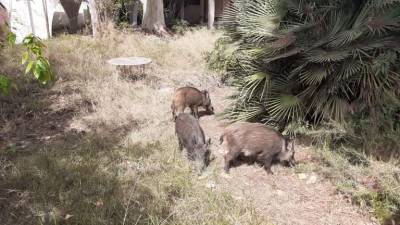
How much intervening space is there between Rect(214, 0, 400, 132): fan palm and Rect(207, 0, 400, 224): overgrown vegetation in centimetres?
1

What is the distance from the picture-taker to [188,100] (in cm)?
615

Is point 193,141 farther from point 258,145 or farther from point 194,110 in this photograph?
point 194,110

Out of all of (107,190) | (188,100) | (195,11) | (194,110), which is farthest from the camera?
(195,11)

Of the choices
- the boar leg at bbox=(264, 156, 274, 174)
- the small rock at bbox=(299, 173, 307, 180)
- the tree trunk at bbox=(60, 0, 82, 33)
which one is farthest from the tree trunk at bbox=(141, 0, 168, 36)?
the small rock at bbox=(299, 173, 307, 180)

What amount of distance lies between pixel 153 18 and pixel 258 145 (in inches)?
354

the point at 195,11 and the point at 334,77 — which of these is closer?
the point at 334,77

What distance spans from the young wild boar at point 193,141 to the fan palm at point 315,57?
44.0 inches

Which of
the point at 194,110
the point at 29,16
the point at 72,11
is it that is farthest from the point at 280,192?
the point at 72,11

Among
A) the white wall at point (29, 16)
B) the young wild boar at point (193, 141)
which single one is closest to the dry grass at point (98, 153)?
the young wild boar at point (193, 141)

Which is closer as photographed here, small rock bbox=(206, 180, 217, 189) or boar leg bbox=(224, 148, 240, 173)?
small rock bbox=(206, 180, 217, 189)

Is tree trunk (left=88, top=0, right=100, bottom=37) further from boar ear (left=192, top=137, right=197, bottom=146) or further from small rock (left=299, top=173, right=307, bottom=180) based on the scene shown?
small rock (left=299, top=173, right=307, bottom=180)

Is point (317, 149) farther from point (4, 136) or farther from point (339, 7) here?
point (4, 136)

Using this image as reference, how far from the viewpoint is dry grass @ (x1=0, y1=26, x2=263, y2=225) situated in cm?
366

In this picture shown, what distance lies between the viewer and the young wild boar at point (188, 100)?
6060 millimetres
